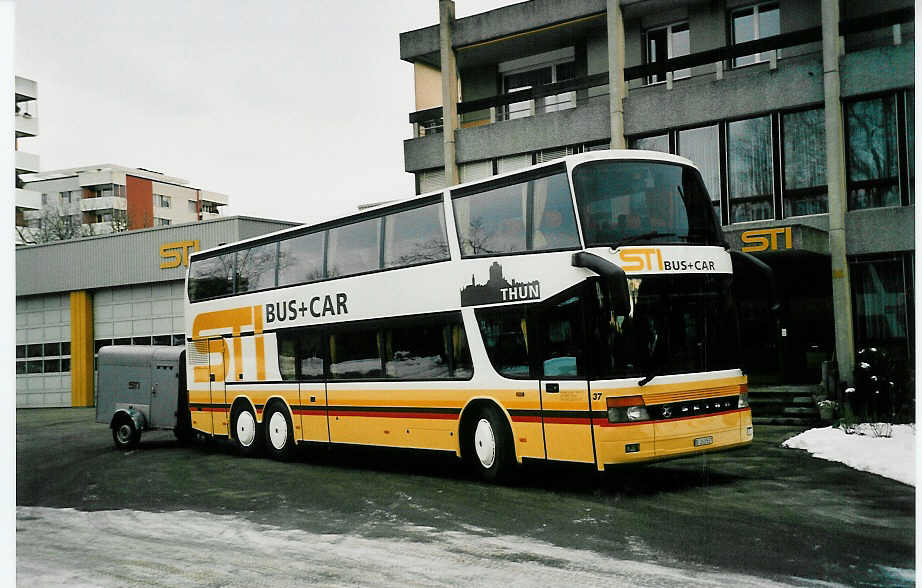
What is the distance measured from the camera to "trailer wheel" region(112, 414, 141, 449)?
14.2m

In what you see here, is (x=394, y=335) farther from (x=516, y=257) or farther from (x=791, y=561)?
(x=791, y=561)

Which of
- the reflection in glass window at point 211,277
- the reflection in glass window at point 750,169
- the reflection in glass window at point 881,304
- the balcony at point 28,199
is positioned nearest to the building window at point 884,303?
the reflection in glass window at point 881,304

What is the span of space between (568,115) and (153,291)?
24.7ft

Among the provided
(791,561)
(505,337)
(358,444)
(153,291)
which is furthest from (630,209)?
(153,291)

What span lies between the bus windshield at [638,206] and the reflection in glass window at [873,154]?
139 cm

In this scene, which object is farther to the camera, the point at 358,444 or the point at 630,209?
the point at 358,444

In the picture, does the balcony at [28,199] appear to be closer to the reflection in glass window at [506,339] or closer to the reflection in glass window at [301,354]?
the reflection in glass window at [301,354]

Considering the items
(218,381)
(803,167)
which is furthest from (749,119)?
(218,381)

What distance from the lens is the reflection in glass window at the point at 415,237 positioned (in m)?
10.2

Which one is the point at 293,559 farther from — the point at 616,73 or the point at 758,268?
the point at 616,73

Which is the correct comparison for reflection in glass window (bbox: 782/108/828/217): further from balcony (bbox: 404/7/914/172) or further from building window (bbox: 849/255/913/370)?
building window (bbox: 849/255/913/370)

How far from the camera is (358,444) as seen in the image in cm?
1148

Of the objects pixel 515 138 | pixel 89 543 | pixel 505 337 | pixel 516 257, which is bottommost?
pixel 89 543

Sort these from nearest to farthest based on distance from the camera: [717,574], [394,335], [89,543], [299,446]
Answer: [717,574] < [89,543] < [394,335] < [299,446]
